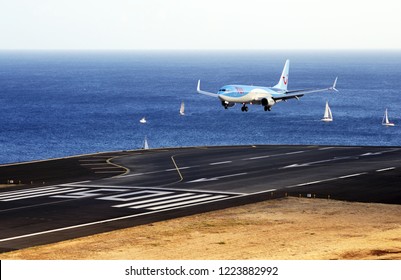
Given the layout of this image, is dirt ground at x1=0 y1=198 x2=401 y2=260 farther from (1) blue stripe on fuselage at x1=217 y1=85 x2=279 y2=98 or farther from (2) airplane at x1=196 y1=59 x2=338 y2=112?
(1) blue stripe on fuselage at x1=217 y1=85 x2=279 y2=98

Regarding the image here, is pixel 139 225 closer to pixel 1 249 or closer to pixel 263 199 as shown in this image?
pixel 1 249

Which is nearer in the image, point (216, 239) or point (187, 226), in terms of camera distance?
point (216, 239)

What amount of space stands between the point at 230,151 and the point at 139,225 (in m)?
56.2

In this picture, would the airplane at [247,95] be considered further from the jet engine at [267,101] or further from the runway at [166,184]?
the runway at [166,184]

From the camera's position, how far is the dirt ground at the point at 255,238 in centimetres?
5109

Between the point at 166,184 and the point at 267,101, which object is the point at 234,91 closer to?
the point at 267,101

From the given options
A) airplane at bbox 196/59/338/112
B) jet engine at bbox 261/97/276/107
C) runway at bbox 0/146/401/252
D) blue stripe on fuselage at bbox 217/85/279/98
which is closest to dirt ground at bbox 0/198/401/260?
runway at bbox 0/146/401/252

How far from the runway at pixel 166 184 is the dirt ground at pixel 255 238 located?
317 cm

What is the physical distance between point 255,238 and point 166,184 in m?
30.2

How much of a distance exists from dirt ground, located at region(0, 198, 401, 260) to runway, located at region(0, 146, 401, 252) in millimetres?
3173

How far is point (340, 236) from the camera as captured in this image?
5688 centimetres

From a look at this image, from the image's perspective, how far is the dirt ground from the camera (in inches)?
2012

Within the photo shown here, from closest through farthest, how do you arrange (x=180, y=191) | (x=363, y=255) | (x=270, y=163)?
(x=363, y=255) → (x=180, y=191) → (x=270, y=163)

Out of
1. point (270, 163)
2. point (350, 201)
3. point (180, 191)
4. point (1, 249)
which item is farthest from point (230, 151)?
point (1, 249)
